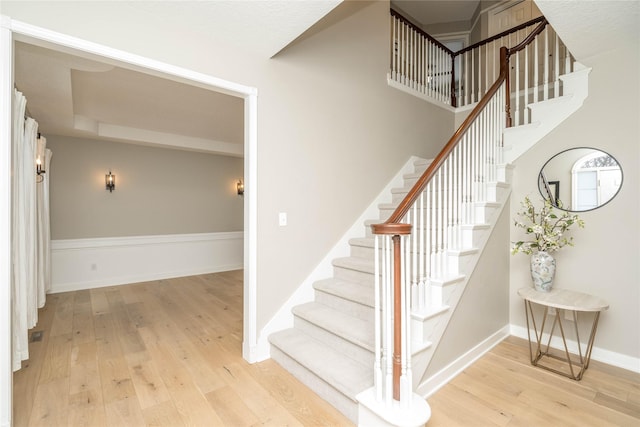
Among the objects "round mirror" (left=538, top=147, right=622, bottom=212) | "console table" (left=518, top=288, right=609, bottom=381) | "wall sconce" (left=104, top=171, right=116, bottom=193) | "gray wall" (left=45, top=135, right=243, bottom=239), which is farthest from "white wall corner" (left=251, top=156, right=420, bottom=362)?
"wall sconce" (left=104, top=171, right=116, bottom=193)

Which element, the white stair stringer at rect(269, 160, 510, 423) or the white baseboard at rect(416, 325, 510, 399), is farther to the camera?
the white baseboard at rect(416, 325, 510, 399)

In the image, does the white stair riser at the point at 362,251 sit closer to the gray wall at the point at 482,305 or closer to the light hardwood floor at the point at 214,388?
the gray wall at the point at 482,305

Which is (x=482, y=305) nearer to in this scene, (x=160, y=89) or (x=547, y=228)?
(x=547, y=228)

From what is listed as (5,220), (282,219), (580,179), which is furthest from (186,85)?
(580,179)

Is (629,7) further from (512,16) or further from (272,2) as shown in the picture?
(512,16)

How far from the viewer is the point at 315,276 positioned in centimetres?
296

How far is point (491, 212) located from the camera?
284cm

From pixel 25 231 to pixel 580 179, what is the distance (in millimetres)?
5057

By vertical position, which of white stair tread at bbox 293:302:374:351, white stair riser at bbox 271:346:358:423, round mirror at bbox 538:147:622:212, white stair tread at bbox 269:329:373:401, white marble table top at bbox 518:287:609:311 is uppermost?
round mirror at bbox 538:147:622:212

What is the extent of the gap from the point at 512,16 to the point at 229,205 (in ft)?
20.0

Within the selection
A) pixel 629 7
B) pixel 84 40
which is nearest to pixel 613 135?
pixel 629 7

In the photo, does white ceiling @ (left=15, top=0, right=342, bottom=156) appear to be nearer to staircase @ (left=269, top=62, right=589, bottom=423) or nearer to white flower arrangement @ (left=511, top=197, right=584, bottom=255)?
staircase @ (left=269, top=62, right=589, bottom=423)

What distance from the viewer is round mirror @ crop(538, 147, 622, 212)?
8.65 feet

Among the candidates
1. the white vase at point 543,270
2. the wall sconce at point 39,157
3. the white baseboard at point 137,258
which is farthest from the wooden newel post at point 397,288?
the white baseboard at point 137,258
